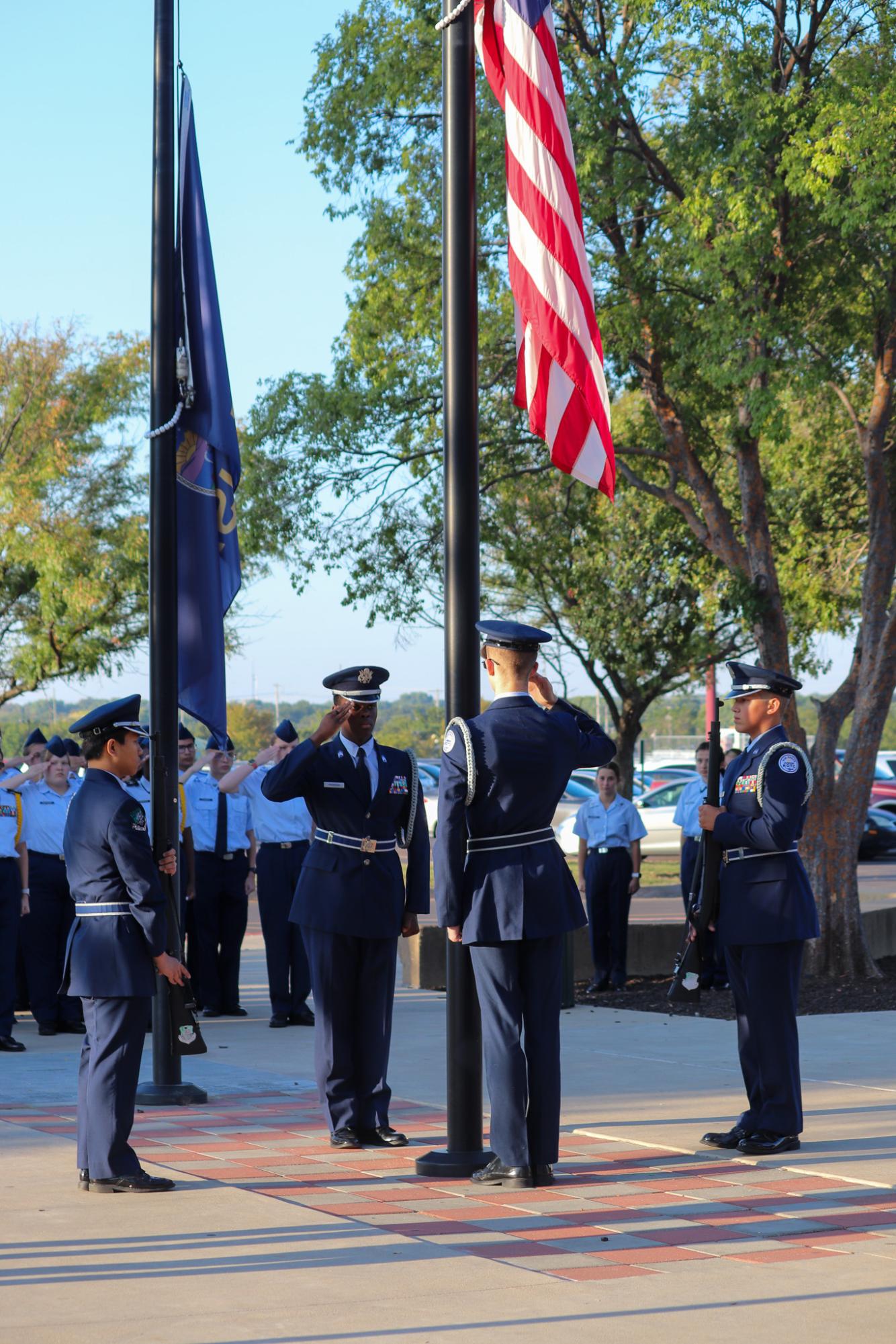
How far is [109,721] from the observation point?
676cm

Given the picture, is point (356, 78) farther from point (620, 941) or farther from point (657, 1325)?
point (657, 1325)

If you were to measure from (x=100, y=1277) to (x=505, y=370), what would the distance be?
10253mm

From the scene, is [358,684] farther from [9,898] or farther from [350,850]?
[9,898]

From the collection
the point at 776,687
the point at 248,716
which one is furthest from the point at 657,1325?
the point at 248,716

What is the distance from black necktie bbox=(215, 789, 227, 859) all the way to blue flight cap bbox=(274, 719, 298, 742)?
1.45 metres

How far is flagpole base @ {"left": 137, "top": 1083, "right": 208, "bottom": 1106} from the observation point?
842cm

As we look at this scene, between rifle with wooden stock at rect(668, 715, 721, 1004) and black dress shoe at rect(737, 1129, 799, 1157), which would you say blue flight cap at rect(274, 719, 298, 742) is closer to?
rifle with wooden stock at rect(668, 715, 721, 1004)

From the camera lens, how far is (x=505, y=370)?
14477mm

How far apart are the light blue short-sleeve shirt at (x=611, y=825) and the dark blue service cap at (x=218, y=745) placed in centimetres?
301

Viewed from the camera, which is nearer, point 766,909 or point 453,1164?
point 453,1164

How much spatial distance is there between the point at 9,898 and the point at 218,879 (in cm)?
196

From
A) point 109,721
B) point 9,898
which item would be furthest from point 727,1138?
point 9,898

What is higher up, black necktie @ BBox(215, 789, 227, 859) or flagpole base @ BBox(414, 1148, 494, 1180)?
black necktie @ BBox(215, 789, 227, 859)

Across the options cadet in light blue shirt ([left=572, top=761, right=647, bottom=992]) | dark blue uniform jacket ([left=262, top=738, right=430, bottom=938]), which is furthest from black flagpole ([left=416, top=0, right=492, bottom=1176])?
cadet in light blue shirt ([left=572, top=761, right=647, bottom=992])
